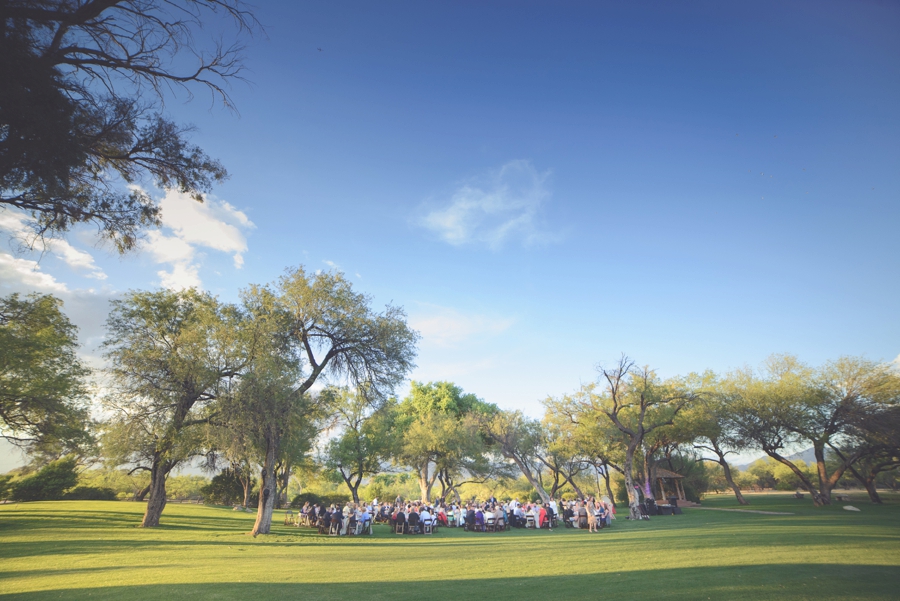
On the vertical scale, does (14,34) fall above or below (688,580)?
Answer: above

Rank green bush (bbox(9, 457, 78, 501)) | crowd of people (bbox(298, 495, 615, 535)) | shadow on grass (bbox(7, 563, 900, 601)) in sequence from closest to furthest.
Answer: shadow on grass (bbox(7, 563, 900, 601))
crowd of people (bbox(298, 495, 615, 535))
green bush (bbox(9, 457, 78, 501))

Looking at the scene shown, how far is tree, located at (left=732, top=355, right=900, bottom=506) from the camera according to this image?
1345 inches

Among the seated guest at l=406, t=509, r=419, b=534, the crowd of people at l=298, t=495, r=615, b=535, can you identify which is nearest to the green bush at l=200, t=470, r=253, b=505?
the crowd of people at l=298, t=495, r=615, b=535

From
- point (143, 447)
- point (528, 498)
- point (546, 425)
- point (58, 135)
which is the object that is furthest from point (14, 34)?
point (528, 498)

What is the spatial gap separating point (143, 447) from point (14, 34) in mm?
19903

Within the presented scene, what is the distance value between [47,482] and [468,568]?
130 feet

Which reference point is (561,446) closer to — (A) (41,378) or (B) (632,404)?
(B) (632,404)

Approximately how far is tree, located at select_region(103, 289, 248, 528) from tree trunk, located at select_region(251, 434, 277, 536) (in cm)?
327

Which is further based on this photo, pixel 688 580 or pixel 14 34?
pixel 688 580

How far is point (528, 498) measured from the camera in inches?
2111

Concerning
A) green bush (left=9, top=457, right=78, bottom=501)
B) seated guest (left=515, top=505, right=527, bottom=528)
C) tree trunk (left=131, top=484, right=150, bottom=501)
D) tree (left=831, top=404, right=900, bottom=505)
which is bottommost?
seated guest (left=515, top=505, right=527, bottom=528)

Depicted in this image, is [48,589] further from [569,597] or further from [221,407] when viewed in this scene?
[221,407]

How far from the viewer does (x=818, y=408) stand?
119 feet

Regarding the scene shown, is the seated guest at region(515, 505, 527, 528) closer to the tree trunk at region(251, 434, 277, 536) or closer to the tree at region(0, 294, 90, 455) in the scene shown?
the tree trunk at region(251, 434, 277, 536)
